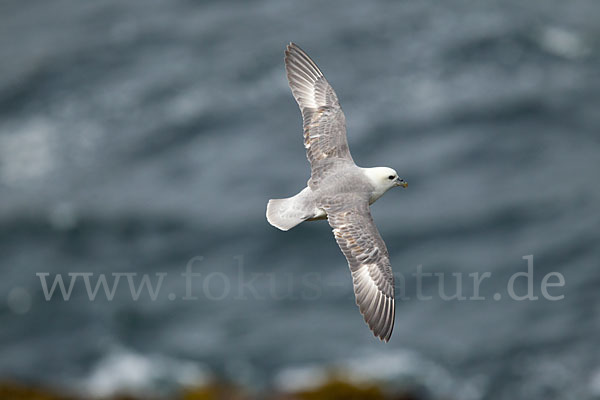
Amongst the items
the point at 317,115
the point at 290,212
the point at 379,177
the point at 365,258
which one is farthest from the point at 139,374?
the point at 379,177

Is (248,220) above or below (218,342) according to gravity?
above

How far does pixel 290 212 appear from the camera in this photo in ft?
30.8

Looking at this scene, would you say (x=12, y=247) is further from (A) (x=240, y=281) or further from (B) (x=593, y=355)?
(B) (x=593, y=355)

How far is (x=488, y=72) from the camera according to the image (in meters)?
25.8

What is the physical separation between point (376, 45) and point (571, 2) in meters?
6.91

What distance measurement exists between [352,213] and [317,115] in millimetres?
1829

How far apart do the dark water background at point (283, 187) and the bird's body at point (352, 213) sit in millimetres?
8417

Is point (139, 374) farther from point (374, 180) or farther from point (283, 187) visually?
point (374, 180)

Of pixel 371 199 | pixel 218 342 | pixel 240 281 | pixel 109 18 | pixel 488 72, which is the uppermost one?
pixel 109 18

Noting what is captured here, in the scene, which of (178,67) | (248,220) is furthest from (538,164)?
(178,67)

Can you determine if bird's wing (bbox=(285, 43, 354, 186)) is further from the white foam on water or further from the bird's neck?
the white foam on water

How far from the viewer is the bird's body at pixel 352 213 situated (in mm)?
9164

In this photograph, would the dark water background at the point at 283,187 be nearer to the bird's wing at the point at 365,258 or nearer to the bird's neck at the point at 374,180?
the bird's wing at the point at 365,258

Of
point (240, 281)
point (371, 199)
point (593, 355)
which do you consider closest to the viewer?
point (371, 199)
